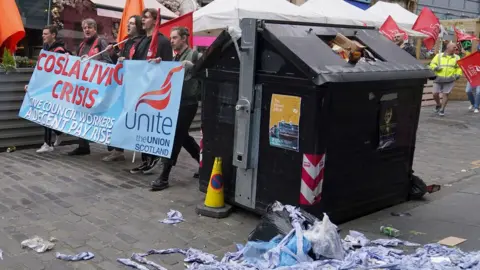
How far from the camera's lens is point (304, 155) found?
4461mm

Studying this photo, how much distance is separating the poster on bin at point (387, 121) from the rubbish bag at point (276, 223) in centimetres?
128

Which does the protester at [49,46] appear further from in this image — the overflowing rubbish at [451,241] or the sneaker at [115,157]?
the overflowing rubbish at [451,241]

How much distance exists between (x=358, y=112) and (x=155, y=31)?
9.08ft

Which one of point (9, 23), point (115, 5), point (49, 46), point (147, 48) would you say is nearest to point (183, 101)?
point (147, 48)

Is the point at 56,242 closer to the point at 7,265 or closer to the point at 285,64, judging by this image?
the point at 7,265

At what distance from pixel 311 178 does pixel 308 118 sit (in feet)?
1.62

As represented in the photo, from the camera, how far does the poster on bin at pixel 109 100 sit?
6.04 meters

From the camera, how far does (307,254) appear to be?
3.87m

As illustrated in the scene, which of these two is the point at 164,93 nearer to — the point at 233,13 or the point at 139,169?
the point at 139,169

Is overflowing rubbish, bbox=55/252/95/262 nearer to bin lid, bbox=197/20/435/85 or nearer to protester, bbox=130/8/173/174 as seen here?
bin lid, bbox=197/20/435/85

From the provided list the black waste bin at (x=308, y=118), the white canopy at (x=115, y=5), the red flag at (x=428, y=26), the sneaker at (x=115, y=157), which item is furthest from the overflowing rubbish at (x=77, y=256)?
the red flag at (x=428, y=26)

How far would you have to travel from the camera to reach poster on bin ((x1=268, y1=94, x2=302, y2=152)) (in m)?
4.50

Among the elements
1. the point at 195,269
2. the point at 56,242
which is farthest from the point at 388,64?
the point at 56,242

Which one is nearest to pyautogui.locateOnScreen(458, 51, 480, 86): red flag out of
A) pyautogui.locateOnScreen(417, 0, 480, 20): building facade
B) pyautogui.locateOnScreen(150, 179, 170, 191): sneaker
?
pyautogui.locateOnScreen(150, 179, 170, 191): sneaker
